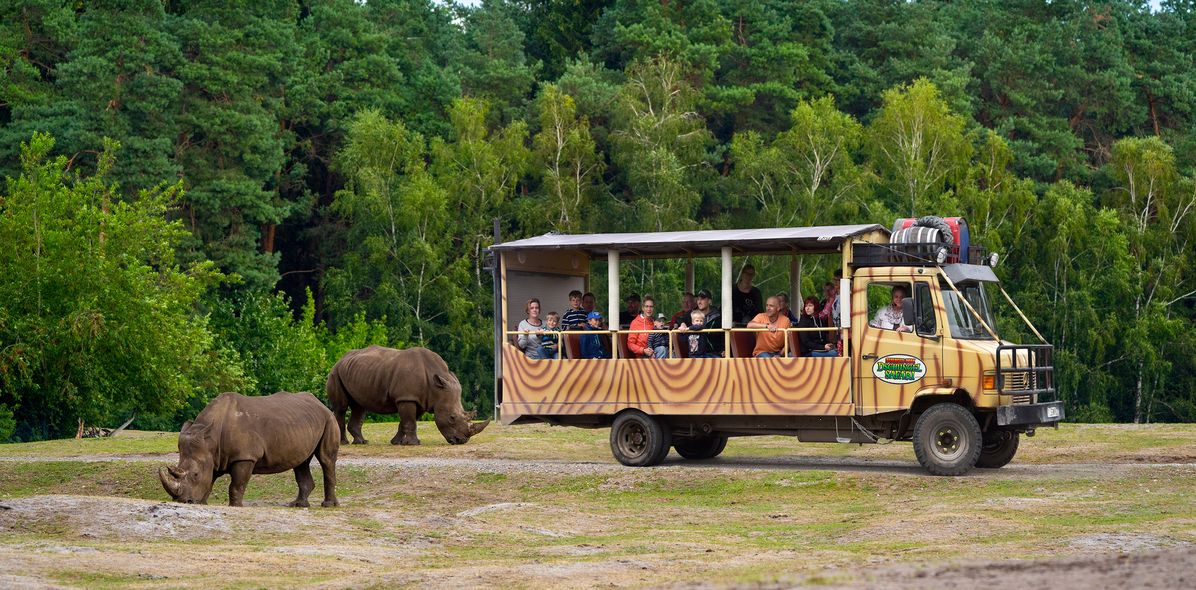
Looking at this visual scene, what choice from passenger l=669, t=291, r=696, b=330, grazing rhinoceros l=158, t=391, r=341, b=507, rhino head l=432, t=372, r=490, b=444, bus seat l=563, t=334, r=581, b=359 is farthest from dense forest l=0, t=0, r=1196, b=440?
grazing rhinoceros l=158, t=391, r=341, b=507

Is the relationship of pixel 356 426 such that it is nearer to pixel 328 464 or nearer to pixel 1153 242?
pixel 328 464

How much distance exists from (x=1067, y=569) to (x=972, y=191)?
1878 inches

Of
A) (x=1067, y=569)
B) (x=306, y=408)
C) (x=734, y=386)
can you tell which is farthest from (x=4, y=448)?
(x=1067, y=569)

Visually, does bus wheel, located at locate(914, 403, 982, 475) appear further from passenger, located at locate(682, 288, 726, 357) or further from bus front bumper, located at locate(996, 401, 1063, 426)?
passenger, located at locate(682, 288, 726, 357)

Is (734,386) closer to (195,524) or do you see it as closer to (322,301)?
(195,524)

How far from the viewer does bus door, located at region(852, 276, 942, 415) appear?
845 inches

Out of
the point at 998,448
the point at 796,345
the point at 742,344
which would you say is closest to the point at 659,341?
the point at 742,344

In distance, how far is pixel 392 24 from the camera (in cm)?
7119

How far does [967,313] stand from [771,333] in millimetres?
2611

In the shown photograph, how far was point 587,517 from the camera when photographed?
18.8 m

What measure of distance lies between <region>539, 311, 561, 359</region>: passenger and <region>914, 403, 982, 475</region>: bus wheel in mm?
5235

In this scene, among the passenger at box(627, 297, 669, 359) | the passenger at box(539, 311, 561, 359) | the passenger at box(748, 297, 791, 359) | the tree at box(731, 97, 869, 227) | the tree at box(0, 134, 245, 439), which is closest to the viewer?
the passenger at box(748, 297, 791, 359)

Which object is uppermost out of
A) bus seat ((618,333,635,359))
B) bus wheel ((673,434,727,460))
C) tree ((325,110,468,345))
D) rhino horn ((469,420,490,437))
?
tree ((325,110,468,345))

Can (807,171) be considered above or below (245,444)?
above
